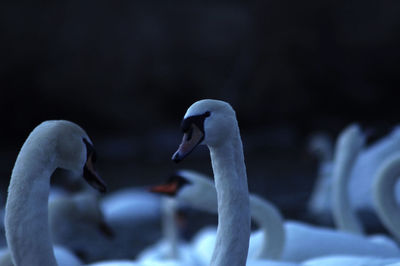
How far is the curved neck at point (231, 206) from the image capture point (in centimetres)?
258

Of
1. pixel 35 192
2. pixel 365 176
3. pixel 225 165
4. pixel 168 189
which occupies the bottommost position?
pixel 35 192

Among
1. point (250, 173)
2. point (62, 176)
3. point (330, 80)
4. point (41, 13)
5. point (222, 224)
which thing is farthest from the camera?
point (41, 13)

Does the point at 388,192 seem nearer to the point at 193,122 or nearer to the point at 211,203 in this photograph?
A: the point at 211,203

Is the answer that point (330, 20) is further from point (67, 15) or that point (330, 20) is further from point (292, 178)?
point (292, 178)

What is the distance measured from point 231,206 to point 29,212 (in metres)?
0.65

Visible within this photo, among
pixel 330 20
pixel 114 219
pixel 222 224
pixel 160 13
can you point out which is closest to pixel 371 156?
pixel 114 219

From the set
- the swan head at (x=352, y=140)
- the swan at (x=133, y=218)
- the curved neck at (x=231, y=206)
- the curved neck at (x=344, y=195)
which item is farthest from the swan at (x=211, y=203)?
the swan at (x=133, y=218)

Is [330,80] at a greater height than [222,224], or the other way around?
[330,80]

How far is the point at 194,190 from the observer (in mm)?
4418

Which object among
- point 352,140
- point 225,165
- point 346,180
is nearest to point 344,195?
point 346,180

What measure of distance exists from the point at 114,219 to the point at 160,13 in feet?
47.2

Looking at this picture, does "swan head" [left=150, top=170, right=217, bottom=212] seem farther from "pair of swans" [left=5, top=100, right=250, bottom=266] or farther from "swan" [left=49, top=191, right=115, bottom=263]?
"pair of swans" [left=5, top=100, right=250, bottom=266]

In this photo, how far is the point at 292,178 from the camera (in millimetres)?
13562

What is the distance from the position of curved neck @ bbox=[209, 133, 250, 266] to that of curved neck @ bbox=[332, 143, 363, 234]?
3480 millimetres
